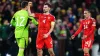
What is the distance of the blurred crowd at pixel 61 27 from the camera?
21.0 m

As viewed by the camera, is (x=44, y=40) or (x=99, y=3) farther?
(x=99, y=3)

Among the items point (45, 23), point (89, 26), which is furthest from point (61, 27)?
point (45, 23)

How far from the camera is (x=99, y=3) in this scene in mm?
26703

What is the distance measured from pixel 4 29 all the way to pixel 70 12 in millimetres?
4398

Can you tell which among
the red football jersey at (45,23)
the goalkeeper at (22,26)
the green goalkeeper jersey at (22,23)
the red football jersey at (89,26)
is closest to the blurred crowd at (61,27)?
the goalkeeper at (22,26)

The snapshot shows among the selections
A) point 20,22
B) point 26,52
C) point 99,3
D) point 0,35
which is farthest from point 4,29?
point 99,3

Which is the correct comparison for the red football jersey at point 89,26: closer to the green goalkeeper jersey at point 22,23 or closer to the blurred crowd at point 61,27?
the green goalkeeper jersey at point 22,23

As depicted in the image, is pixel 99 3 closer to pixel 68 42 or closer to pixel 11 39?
pixel 68 42

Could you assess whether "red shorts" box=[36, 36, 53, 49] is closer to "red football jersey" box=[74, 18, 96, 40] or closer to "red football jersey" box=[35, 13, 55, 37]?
"red football jersey" box=[35, 13, 55, 37]

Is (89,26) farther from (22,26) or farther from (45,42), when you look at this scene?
(22,26)

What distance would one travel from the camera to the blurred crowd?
20984 mm

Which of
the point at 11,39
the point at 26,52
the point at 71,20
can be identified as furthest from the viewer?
the point at 71,20

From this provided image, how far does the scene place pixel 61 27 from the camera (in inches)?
892

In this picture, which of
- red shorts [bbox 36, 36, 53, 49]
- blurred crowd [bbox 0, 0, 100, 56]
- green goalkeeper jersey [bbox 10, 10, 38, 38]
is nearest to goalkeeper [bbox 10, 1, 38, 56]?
green goalkeeper jersey [bbox 10, 10, 38, 38]
